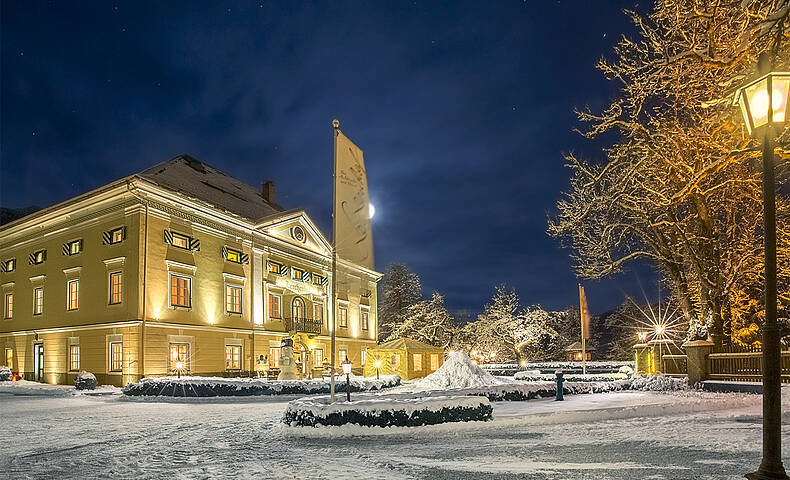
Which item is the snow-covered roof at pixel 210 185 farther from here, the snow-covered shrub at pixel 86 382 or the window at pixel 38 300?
the snow-covered shrub at pixel 86 382

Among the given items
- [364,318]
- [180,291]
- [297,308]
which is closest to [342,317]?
[364,318]

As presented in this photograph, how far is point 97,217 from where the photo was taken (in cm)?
2994

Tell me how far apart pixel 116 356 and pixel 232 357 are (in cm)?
676

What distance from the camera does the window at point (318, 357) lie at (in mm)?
40500

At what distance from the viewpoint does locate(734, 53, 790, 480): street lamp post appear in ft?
18.5

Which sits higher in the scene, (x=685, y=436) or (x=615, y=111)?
(x=615, y=111)

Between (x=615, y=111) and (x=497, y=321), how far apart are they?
44881mm

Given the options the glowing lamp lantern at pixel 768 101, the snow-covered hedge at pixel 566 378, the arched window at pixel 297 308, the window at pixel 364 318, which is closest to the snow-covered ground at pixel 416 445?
A: the glowing lamp lantern at pixel 768 101

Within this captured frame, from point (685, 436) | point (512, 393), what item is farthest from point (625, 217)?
point (685, 436)

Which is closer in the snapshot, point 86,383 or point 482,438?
point 482,438

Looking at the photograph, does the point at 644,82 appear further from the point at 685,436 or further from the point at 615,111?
the point at 685,436

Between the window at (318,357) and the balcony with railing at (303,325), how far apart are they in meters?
1.45

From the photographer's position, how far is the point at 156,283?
28.5m

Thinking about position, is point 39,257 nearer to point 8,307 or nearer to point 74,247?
point 74,247
